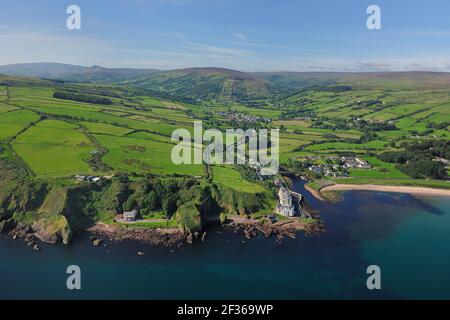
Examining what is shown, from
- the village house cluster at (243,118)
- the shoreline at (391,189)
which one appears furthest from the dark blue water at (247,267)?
the village house cluster at (243,118)

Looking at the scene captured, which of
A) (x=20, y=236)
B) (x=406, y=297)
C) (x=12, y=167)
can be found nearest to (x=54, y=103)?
(x=12, y=167)

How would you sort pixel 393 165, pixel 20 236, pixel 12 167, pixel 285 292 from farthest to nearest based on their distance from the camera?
pixel 393 165 → pixel 12 167 → pixel 20 236 → pixel 285 292

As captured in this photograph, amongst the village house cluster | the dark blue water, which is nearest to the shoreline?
the dark blue water

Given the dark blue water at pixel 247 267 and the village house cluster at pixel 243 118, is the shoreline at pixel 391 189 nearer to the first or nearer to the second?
the dark blue water at pixel 247 267

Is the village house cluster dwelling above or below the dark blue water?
above

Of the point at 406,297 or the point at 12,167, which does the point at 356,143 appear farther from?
the point at 12,167

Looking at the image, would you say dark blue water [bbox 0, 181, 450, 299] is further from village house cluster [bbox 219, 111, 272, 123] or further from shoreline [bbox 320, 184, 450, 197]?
village house cluster [bbox 219, 111, 272, 123]

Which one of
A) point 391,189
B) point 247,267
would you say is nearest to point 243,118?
point 391,189

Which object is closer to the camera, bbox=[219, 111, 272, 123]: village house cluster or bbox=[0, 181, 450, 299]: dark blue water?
bbox=[0, 181, 450, 299]: dark blue water
